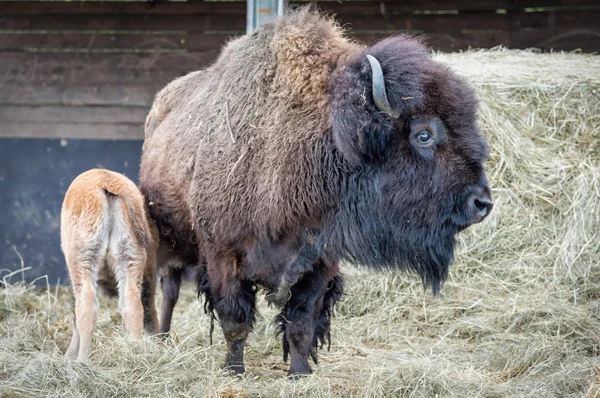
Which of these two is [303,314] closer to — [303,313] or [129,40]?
[303,313]

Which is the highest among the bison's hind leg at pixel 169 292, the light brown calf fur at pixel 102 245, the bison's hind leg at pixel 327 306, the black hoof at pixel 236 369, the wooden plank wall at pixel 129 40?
the wooden plank wall at pixel 129 40

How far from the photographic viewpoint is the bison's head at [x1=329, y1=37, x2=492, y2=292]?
4336 mm

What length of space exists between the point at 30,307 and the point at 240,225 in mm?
2895

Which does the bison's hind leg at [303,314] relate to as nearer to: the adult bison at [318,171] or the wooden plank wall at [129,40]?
the adult bison at [318,171]

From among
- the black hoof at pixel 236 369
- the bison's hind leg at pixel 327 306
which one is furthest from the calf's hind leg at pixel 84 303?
the bison's hind leg at pixel 327 306

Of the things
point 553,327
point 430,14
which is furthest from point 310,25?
point 430,14

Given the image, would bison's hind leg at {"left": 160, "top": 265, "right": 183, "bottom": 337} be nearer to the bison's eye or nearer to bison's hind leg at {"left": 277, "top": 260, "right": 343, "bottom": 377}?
bison's hind leg at {"left": 277, "top": 260, "right": 343, "bottom": 377}

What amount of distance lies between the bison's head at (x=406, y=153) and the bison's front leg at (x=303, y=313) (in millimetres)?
460

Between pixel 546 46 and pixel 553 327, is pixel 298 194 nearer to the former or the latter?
pixel 553 327

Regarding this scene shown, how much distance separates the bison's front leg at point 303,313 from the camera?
4.99 metres

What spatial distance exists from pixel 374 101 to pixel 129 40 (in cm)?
527

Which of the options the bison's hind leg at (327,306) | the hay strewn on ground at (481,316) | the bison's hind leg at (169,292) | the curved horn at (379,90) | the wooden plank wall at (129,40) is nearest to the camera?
the curved horn at (379,90)

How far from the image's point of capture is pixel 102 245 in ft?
16.3

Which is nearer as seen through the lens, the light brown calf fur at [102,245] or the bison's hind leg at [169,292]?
the light brown calf fur at [102,245]
